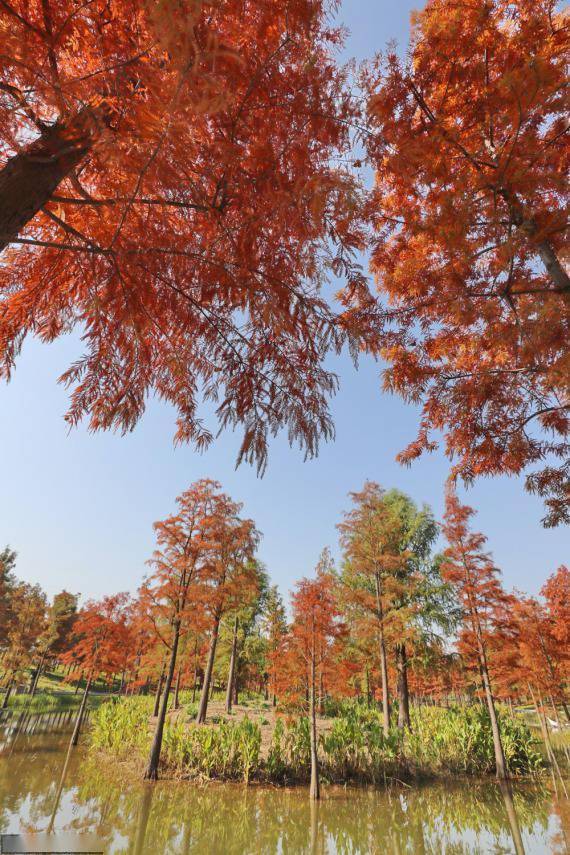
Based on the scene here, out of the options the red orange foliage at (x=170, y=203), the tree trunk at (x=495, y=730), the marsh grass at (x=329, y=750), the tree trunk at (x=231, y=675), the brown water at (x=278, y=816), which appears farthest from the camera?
the tree trunk at (x=231, y=675)

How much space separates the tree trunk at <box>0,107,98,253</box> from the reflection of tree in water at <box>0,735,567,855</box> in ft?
30.5

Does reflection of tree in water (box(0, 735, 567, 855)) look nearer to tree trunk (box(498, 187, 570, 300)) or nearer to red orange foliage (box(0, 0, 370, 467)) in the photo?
red orange foliage (box(0, 0, 370, 467))

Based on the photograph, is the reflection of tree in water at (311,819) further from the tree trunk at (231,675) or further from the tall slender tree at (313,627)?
the tree trunk at (231,675)

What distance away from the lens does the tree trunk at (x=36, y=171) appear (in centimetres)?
216

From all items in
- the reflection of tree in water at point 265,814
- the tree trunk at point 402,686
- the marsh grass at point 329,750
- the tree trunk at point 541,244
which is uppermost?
the tree trunk at point 541,244

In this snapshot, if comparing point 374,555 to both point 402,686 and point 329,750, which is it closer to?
point 329,750

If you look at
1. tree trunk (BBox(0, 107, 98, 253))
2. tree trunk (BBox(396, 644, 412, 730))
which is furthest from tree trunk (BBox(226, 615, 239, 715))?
tree trunk (BBox(0, 107, 98, 253))

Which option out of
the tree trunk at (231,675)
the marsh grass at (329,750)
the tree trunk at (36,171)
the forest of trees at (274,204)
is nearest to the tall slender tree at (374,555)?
the marsh grass at (329,750)

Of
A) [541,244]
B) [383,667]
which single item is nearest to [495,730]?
[383,667]

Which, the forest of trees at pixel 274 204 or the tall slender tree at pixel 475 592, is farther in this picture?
the tall slender tree at pixel 475 592

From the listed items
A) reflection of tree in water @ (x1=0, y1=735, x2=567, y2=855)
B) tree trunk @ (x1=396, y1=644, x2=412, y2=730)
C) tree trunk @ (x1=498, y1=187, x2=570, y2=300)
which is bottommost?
reflection of tree in water @ (x1=0, y1=735, x2=567, y2=855)

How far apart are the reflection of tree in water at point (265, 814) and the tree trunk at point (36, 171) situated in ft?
30.5

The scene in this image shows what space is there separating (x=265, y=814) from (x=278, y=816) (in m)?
0.30

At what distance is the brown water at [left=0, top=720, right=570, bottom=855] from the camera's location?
23.5 ft
